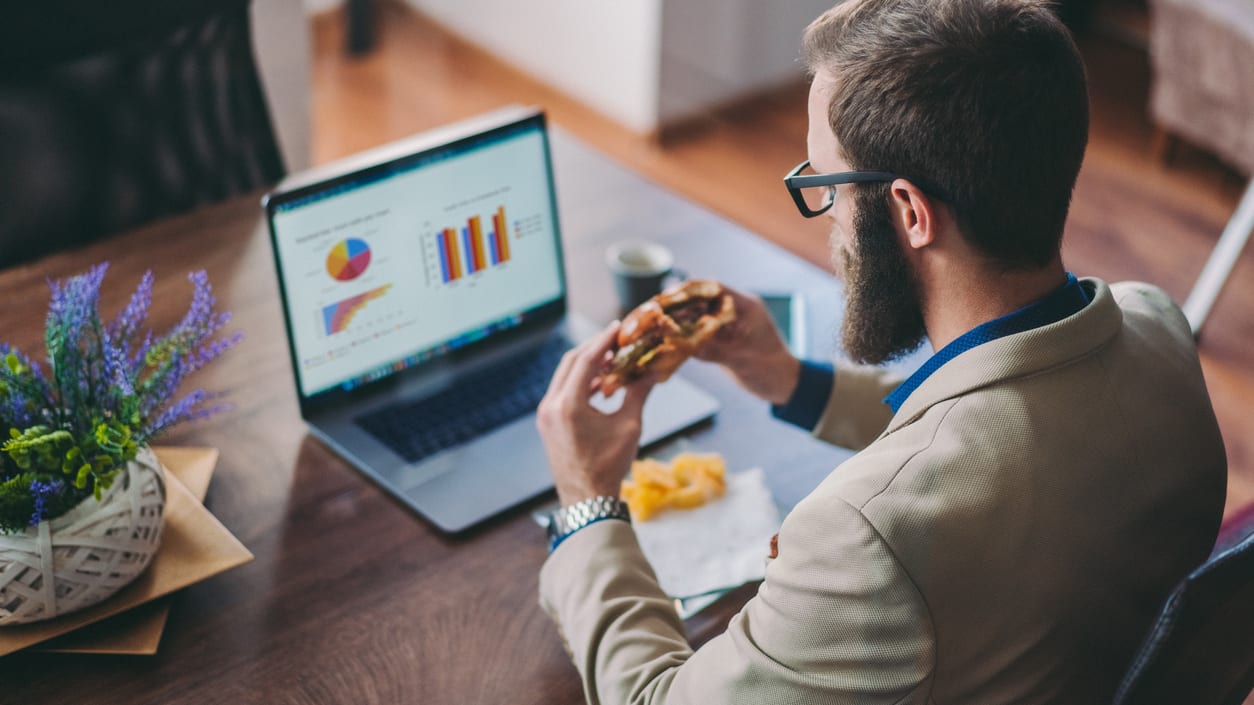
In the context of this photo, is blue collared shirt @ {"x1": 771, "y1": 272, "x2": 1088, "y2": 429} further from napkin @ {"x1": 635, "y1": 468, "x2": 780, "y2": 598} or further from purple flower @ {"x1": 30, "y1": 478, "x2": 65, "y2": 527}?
purple flower @ {"x1": 30, "y1": 478, "x2": 65, "y2": 527}

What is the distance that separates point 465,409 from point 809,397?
0.41m

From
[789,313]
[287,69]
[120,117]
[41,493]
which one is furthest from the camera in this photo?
[287,69]

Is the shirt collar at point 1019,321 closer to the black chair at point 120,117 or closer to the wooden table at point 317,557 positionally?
the wooden table at point 317,557

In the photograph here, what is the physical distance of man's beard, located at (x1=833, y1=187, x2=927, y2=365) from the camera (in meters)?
1.01

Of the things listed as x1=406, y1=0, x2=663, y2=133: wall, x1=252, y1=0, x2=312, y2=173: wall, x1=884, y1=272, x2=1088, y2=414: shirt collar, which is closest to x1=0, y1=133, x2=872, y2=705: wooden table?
x1=884, y1=272, x2=1088, y2=414: shirt collar

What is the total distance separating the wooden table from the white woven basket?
63 millimetres

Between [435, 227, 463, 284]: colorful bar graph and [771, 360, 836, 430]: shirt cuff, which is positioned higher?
[435, 227, 463, 284]: colorful bar graph

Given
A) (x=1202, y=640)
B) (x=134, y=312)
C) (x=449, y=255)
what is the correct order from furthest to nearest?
(x=449, y=255)
(x=134, y=312)
(x=1202, y=640)

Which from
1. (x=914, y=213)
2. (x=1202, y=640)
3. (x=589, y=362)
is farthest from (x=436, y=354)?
(x=1202, y=640)

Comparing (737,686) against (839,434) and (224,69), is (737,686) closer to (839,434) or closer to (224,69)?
(839,434)

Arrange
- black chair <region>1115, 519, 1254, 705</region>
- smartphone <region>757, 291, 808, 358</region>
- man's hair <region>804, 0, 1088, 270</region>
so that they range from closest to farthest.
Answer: black chair <region>1115, 519, 1254, 705</region> → man's hair <region>804, 0, 1088, 270</region> → smartphone <region>757, 291, 808, 358</region>

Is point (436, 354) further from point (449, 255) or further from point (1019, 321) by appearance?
point (1019, 321)

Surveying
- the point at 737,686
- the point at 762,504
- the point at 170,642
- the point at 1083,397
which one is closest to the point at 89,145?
the point at 170,642

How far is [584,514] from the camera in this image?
1126mm
